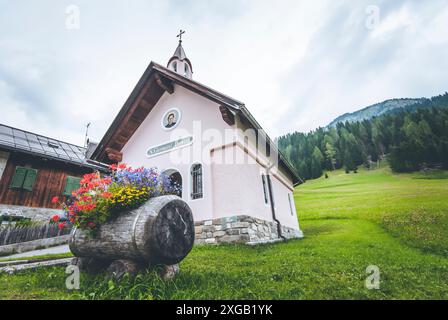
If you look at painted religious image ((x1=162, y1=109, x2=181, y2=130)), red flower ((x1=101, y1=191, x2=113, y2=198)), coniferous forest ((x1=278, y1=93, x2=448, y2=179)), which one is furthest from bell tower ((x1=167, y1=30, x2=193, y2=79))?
coniferous forest ((x1=278, y1=93, x2=448, y2=179))

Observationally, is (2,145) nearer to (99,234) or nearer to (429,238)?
(99,234)

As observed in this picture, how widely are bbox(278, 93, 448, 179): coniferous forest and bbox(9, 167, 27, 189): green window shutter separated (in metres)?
51.1

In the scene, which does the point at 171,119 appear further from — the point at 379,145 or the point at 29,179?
the point at 379,145

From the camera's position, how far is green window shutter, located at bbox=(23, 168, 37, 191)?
48.5ft

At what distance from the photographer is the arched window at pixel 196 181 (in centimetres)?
998

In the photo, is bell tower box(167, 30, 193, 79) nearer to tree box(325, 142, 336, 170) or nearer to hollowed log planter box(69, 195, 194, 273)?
hollowed log planter box(69, 195, 194, 273)

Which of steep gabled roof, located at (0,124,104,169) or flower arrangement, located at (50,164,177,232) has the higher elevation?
steep gabled roof, located at (0,124,104,169)

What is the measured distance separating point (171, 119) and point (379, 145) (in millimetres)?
61956

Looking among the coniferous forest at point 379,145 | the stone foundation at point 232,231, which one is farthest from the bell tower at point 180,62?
the coniferous forest at point 379,145

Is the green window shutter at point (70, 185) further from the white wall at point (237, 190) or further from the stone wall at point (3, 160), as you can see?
the white wall at point (237, 190)

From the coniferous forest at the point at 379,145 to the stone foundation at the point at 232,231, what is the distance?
47.9 meters

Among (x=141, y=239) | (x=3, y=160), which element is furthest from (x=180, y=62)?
(x=141, y=239)

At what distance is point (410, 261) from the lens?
660 cm
